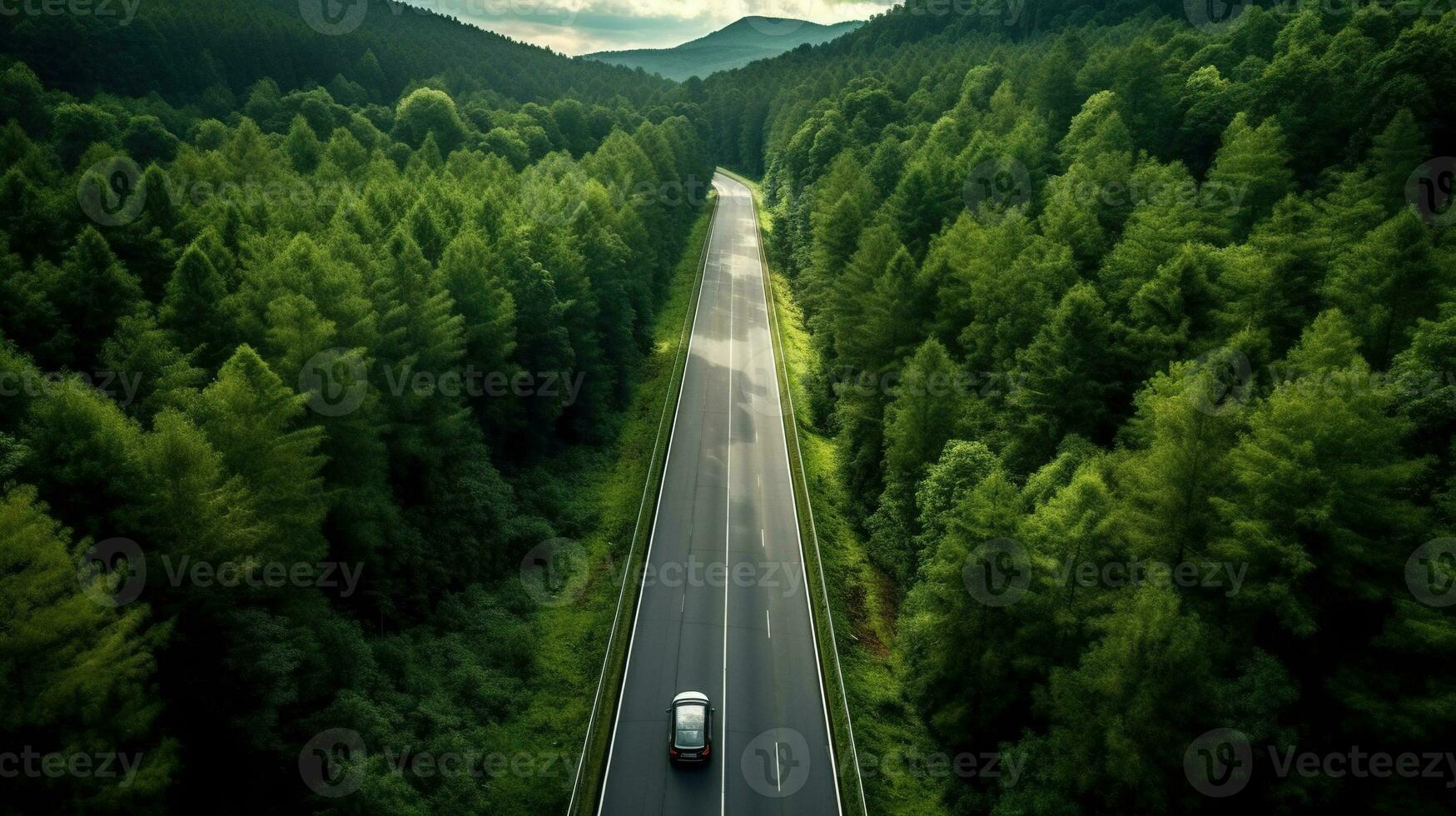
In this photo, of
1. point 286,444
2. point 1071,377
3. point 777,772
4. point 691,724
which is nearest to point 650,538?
point 691,724

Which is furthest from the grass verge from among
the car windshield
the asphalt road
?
the car windshield

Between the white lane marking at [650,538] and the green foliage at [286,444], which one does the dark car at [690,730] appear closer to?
the white lane marking at [650,538]

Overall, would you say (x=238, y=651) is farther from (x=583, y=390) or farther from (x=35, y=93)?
(x=35, y=93)

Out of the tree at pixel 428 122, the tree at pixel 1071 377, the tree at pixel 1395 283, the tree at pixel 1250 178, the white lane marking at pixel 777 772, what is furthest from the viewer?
the tree at pixel 428 122

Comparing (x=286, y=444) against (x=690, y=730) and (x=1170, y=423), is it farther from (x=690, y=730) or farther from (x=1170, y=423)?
(x=1170, y=423)

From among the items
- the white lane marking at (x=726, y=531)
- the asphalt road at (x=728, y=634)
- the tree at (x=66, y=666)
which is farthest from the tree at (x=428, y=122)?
the tree at (x=66, y=666)

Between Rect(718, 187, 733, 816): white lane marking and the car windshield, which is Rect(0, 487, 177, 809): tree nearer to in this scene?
the car windshield
